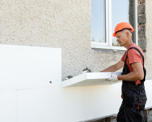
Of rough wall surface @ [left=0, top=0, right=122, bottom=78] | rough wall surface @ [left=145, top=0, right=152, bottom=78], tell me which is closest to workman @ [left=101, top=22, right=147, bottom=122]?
rough wall surface @ [left=0, top=0, right=122, bottom=78]

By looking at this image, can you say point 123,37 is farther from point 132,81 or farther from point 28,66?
point 28,66

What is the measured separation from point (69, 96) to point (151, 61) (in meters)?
2.38

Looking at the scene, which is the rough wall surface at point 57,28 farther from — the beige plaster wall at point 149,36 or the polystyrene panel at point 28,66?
the beige plaster wall at point 149,36

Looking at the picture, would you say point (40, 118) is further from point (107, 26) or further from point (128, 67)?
point (107, 26)

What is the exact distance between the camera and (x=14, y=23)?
2969mm

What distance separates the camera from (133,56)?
111 inches

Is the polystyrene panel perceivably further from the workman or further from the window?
the window

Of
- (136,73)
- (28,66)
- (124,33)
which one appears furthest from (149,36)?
(28,66)

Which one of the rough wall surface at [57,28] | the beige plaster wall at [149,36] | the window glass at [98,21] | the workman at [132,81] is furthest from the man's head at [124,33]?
the beige plaster wall at [149,36]

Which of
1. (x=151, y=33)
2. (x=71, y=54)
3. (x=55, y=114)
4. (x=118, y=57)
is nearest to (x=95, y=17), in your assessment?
(x=118, y=57)

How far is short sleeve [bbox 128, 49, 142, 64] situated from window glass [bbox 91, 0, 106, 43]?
55.9 inches

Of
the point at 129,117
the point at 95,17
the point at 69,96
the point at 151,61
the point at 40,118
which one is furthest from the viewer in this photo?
the point at 151,61

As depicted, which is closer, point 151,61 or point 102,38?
point 102,38

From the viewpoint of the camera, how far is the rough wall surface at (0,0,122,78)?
9.69 feet
